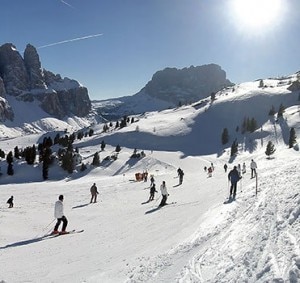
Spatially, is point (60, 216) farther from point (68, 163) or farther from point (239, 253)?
point (68, 163)

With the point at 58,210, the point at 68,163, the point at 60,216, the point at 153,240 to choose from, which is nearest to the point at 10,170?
the point at 68,163

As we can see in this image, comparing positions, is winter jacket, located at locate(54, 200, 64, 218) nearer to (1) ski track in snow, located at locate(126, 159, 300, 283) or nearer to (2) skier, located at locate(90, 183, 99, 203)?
(1) ski track in snow, located at locate(126, 159, 300, 283)

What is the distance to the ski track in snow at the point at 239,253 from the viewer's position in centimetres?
823

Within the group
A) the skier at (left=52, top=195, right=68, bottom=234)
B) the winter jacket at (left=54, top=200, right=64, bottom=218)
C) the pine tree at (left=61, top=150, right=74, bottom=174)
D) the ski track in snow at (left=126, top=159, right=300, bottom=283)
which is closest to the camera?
the ski track in snow at (left=126, top=159, right=300, bottom=283)

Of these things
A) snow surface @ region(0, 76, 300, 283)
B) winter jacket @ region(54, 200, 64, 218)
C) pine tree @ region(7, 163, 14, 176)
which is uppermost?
pine tree @ region(7, 163, 14, 176)

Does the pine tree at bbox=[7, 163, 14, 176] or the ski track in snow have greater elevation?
the pine tree at bbox=[7, 163, 14, 176]

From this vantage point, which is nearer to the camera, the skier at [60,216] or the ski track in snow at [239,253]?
the ski track in snow at [239,253]

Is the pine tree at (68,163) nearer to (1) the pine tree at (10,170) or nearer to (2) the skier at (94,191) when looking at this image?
(1) the pine tree at (10,170)

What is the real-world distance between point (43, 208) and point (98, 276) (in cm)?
1683

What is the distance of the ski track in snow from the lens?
8.23 meters

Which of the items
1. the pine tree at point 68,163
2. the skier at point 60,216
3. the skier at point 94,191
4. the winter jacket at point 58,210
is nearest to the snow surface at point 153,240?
the skier at point 94,191

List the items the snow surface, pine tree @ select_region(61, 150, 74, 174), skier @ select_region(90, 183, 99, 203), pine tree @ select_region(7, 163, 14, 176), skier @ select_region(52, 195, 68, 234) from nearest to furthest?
the snow surface < skier @ select_region(52, 195, 68, 234) < skier @ select_region(90, 183, 99, 203) < pine tree @ select_region(7, 163, 14, 176) < pine tree @ select_region(61, 150, 74, 174)

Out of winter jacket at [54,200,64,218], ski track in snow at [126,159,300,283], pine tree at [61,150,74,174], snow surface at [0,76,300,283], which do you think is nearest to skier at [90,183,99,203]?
snow surface at [0,76,300,283]

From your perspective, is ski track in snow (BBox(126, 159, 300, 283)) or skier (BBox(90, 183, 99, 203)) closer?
ski track in snow (BBox(126, 159, 300, 283))
